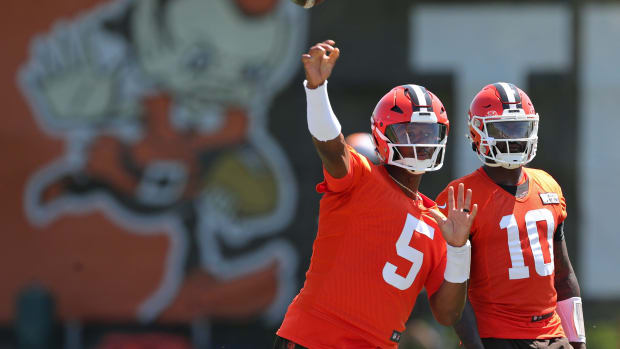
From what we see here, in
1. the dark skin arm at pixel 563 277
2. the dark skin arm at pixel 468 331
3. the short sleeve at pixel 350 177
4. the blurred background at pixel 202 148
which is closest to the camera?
the short sleeve at pixel 350 177

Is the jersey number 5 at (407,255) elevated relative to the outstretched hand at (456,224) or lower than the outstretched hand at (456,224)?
lower

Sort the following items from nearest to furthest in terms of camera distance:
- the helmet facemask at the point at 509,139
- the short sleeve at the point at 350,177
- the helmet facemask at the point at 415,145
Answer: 1. the short sleeve at the point at 350,177
2. the helmet facemask at the point at 415,145
3. the helmet facemask at the point at 509,139

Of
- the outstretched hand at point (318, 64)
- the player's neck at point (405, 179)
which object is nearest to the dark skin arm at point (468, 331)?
the player's neck at point (405, 179)

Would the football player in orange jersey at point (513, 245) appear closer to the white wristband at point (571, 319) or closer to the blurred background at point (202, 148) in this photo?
the white wristband at point (571, 319)

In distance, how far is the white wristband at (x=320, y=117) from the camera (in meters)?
3.68

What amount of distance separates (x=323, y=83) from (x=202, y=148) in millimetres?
5097

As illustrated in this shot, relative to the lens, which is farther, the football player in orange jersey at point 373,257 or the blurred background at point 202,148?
the blurred background at point 202,148

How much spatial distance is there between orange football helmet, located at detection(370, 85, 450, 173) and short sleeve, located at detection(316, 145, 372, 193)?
0.19m

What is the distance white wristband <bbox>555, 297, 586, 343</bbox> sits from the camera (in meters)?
4.50

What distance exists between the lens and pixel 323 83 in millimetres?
3701

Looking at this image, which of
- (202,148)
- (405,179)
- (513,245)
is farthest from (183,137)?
(513,245)

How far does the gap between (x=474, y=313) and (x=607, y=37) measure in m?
5.48

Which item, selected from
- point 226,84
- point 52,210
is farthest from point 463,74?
point 52,210

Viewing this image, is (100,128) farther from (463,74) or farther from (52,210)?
(463,74)
